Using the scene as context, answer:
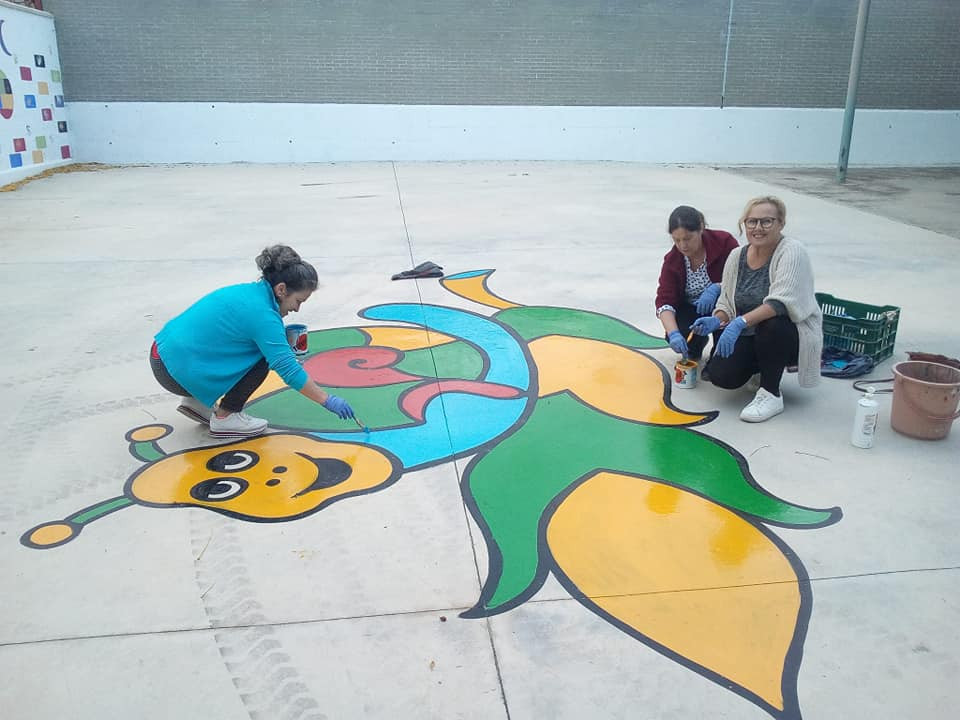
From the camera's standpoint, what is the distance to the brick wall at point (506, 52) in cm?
1442

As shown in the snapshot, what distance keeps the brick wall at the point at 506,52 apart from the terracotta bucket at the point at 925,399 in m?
13.4

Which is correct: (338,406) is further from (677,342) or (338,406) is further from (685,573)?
(677,342)

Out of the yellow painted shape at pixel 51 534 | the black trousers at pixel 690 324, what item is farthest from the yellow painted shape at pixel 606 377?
the yellow painted shape at pixel 51 534

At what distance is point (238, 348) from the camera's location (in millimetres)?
3252

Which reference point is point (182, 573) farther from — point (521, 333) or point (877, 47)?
point (877, 47)

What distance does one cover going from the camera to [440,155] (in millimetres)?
15727

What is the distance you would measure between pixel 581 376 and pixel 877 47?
15.6 meters

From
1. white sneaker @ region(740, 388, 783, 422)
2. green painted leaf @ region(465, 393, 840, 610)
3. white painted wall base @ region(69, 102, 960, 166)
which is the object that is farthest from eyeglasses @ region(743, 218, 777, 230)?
white painted wall base @ region(69, 102, 960, 166)

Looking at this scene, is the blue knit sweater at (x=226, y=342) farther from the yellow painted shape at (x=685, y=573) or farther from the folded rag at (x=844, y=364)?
the folded rag at (x=844, y=364)

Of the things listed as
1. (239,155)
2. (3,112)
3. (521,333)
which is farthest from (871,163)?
(3,112)

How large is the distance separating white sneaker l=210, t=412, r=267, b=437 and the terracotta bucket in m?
2.91

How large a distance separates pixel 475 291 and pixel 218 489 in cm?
311

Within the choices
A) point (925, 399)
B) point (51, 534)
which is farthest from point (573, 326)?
point (51, 534)

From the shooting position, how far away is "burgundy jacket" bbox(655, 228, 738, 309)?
13.0ft
